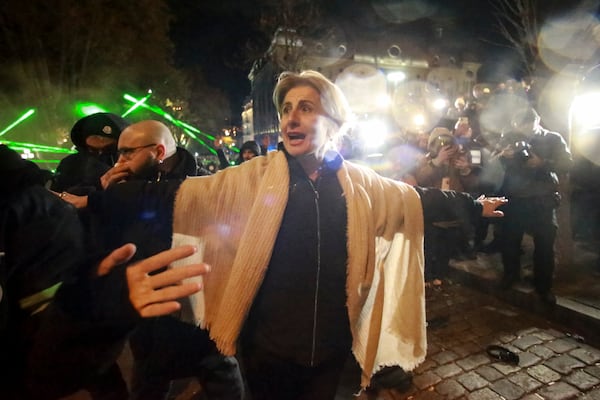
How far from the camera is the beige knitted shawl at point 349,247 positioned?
5.77 feet

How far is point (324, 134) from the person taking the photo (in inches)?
83.0

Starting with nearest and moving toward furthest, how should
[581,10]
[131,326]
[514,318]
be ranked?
[131,326], [514,318], [581,10]

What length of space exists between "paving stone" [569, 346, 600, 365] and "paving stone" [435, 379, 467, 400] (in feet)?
4.80

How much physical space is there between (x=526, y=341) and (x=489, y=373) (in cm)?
89

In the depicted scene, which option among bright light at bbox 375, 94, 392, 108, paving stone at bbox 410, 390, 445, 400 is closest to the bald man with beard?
paving stone at bbox 410, 390, 445, 400

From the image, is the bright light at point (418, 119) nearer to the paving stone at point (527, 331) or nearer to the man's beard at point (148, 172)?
the paving stone at point (527, 331)

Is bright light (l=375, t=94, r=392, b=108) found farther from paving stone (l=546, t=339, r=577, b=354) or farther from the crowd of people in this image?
the crowd of people

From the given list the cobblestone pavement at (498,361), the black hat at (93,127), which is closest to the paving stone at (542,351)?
the cobblestone pavement at (498,361)

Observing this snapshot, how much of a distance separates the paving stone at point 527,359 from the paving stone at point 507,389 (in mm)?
374

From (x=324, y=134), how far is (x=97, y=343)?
1.62 metres

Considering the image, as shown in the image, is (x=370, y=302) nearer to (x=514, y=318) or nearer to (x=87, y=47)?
(x=514, y=318)

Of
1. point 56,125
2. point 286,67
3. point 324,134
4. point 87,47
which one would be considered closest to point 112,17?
point 87,47

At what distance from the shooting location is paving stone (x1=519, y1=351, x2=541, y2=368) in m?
3.31

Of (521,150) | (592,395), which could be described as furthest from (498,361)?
(521,150)
